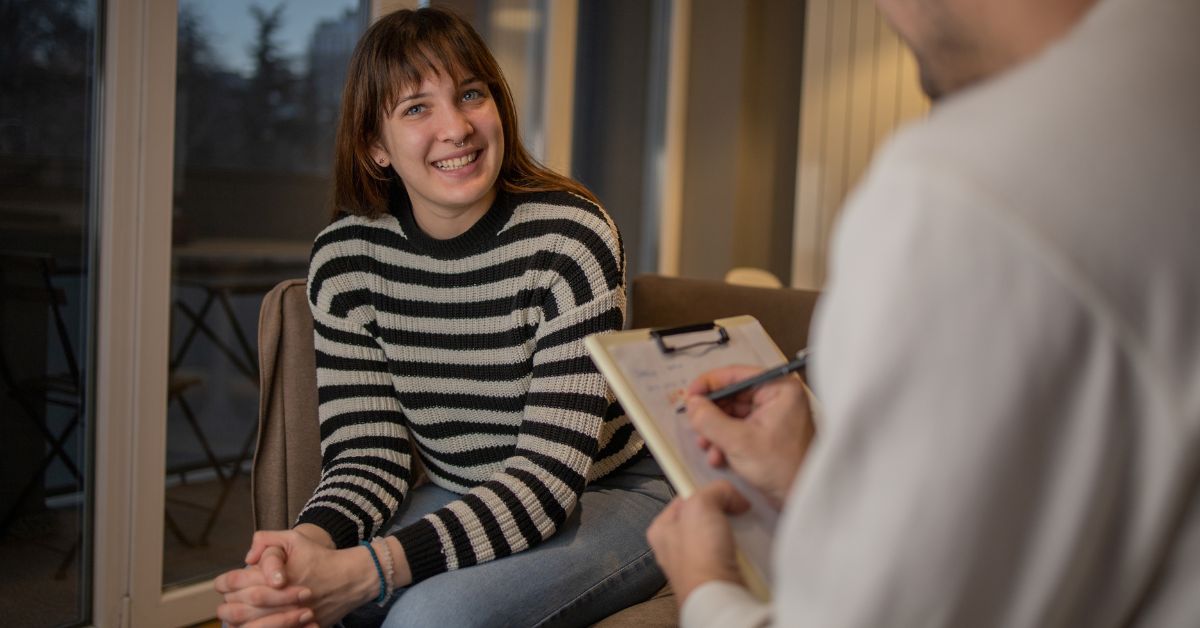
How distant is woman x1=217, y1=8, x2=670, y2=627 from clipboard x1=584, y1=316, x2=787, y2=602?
1.33 ft

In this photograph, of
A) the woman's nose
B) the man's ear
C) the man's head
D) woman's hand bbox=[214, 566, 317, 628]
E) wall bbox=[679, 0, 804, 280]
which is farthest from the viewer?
wall bbox=[679, 0, 804, 280]

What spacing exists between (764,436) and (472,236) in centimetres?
78

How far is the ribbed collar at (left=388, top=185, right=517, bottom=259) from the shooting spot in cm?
154

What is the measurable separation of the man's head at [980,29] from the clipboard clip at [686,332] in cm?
40

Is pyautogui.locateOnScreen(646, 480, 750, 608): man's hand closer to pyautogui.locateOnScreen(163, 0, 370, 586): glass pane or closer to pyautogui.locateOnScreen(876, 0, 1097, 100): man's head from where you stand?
pyautogui.locateOnScreen(876, 0, 1097, 100): man's head

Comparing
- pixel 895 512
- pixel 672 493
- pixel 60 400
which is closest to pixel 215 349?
pixel 60 400

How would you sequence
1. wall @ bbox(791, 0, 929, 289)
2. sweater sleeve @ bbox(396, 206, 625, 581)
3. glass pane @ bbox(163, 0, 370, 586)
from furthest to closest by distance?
wall @ bbox(791, 0, 929, 289), glass pane @ bbox(163, 0, 370, 586), sweater sleeve @ bbox(396, 206, 625, 581)

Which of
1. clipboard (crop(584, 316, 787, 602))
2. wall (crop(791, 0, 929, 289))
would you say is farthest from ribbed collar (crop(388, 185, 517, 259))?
wall (crop(791, 0, 929, 289))

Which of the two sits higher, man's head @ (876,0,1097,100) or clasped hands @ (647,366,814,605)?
man's head @ (876,0,1097,100)

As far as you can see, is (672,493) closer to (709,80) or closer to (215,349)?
(215,349)

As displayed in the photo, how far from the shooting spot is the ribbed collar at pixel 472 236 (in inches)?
60.8

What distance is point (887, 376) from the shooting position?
1.63 ft

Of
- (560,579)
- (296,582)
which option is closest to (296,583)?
(296,582)

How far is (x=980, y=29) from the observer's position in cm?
60
